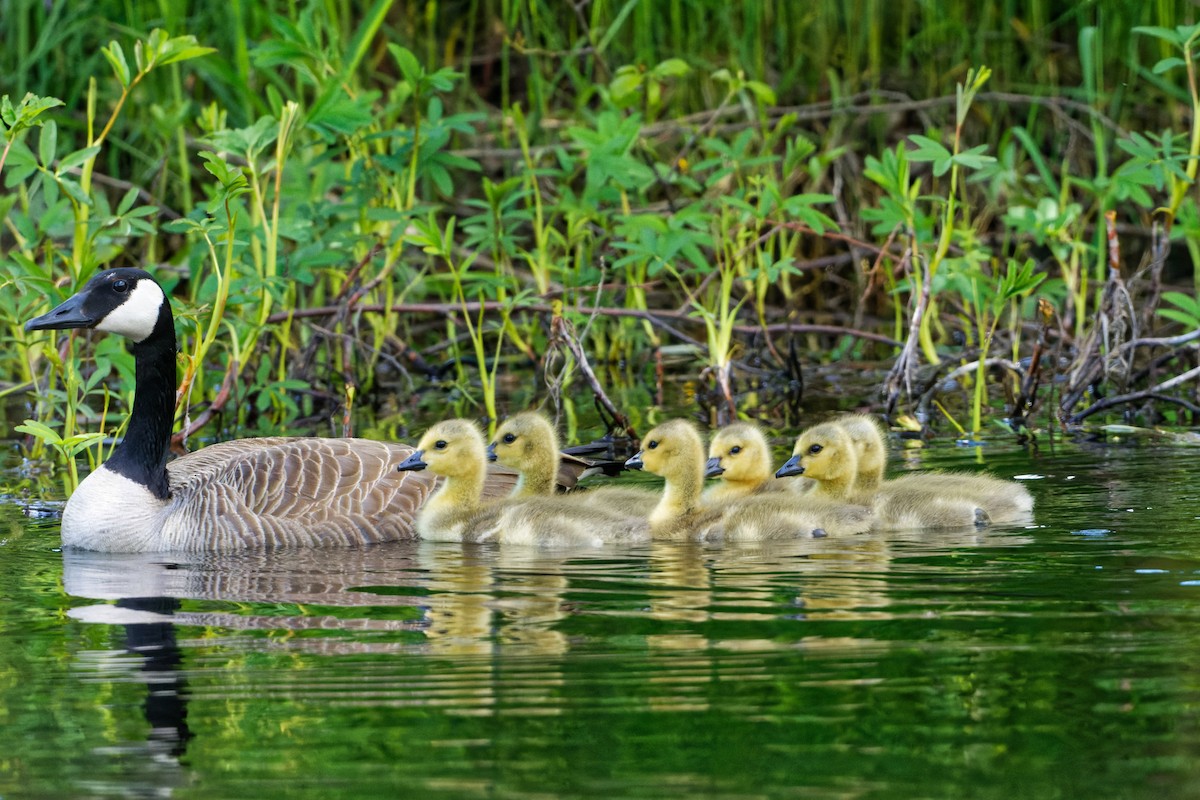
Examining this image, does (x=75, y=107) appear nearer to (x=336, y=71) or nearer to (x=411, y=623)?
(x=336, y=71)

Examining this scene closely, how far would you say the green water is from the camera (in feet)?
13.5

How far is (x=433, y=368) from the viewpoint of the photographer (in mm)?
12031

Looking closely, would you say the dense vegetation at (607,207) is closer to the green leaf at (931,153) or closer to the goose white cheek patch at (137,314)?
the green leaf at (931,153)

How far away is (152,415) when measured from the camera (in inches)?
301

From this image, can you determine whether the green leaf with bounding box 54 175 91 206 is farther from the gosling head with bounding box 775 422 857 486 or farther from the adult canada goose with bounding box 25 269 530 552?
the gosling head with bounding box 775 422 857 486

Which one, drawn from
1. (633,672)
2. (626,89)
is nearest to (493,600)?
(633,672)

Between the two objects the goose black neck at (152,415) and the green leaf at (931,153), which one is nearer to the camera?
the goose black neck at (152,415)

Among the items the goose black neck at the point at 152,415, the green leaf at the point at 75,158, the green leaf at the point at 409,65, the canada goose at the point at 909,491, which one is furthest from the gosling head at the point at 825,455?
the green leaf at the point at 409,65

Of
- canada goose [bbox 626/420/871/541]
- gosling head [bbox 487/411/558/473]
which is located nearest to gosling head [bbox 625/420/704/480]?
canada goose [bbox 626/420/871/541]

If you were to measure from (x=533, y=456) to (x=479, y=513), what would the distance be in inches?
18.7

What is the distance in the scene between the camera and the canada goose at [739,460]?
7.50m

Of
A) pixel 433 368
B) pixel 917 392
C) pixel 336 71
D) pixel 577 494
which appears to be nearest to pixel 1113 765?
pixel 577 494

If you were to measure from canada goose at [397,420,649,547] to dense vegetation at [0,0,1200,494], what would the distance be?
1295 millimetres

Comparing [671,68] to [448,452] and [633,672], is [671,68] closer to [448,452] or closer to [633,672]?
[448,452]
